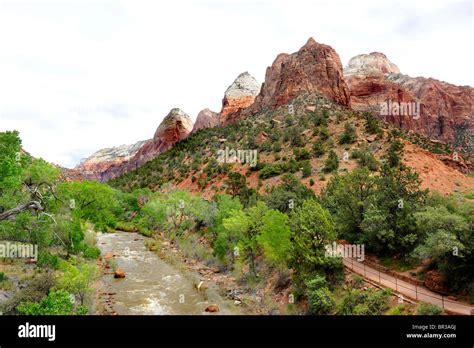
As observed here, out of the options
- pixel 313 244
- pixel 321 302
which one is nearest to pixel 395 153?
pixel 313 244

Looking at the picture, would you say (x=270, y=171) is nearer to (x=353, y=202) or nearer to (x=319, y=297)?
(x=353, y=202)

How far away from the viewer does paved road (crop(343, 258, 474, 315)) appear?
1561cm

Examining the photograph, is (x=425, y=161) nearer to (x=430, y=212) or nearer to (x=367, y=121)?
(x=367, y=121)

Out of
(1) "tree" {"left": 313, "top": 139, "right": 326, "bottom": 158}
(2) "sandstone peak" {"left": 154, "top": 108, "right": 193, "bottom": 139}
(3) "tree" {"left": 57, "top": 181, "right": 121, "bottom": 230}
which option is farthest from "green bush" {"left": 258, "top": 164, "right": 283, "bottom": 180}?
(2) "sandstone peak" {"left": 154, "top": 108, "right": 193, "bottom": 139}

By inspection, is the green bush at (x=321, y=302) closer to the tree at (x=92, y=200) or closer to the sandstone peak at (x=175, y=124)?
the tree at (x=92, y=200)

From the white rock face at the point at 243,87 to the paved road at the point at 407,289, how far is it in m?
117

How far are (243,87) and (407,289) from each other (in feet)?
429

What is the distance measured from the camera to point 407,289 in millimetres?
18719

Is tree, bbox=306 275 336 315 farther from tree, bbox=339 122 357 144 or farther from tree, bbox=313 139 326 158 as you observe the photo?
tree, bbox=339 122 357 144

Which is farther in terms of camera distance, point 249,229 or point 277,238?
point 249,229

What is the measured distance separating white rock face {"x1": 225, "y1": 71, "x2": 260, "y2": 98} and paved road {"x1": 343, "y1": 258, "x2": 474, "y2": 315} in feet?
384

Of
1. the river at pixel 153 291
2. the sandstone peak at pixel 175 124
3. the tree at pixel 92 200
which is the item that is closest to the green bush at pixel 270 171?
the river at pixel 153 291

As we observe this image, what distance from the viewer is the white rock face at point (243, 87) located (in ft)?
447

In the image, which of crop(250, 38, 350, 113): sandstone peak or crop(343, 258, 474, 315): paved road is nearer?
crop(343, 258, 474, 315): paved road
